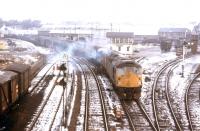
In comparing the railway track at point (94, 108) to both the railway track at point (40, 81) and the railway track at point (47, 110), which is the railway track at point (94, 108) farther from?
the railway track at point (40, 81)

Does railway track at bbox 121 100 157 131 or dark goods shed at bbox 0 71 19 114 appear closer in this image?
Answer: dark goods shed at bbox 0 71 19 114

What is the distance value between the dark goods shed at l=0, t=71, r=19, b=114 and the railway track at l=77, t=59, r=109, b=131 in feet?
14.9

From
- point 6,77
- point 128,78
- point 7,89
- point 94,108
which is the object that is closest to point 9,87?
point 7,89

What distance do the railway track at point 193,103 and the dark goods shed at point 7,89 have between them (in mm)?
10338

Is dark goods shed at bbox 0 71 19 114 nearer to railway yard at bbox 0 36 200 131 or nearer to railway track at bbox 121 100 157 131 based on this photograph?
railway yard at bbox 0 36 200 131

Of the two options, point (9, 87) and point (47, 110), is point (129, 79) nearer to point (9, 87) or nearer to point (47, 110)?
point (47, 110)

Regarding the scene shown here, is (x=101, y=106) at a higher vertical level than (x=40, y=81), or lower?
lower

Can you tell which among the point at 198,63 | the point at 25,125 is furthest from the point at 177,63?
the point at 25,125

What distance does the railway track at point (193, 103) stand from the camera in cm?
2254

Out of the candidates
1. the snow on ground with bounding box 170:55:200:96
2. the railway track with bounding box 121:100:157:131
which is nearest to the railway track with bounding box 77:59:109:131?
the railway track with bounding box 121:100:157:131

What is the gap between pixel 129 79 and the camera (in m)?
29.0

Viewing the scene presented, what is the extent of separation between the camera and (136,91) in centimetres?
2922

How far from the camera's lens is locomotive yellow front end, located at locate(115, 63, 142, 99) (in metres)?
29.0

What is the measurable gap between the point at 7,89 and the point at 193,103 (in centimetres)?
1467
